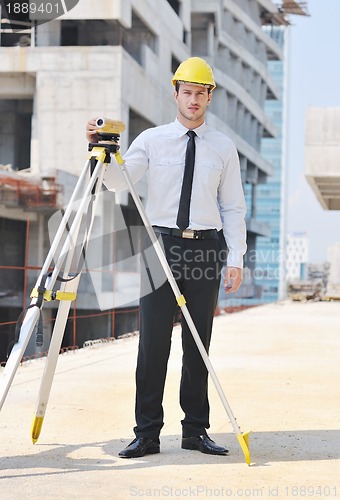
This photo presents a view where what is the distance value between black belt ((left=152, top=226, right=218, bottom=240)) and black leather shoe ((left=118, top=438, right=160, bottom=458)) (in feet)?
3.80

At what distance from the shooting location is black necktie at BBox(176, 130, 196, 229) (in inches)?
186

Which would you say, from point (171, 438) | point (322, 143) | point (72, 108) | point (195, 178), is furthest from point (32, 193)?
point (195, 178)

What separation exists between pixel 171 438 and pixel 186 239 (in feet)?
4.39

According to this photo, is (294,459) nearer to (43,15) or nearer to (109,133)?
(109,133)

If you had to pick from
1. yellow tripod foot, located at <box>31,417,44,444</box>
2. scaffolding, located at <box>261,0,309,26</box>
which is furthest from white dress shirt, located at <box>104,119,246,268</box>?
scaffolding, located at <box>261,0,309,26</box>

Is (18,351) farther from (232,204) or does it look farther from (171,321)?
(232,204)

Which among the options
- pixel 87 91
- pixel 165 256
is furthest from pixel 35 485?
pixel 87 91

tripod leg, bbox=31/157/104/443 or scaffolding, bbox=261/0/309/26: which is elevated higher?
scaffolding, bbox=261/0/309/26

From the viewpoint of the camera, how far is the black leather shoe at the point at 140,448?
4590mm

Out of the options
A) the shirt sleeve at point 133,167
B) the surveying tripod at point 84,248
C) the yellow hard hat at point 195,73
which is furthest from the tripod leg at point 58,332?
the yellow hard hat at point 195,73

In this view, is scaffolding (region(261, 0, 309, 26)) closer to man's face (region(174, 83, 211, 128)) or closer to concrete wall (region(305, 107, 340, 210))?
concrete wall (region(305, 107, 340, 210))

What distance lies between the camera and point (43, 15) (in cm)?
3588

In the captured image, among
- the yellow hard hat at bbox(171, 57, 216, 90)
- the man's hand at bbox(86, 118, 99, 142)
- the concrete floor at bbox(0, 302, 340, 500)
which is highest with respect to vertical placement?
the yellow hard hat at bbox(171, 57, 216, 90)

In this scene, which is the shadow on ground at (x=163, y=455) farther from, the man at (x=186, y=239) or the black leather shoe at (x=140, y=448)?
the man at (x=186, y=239)
